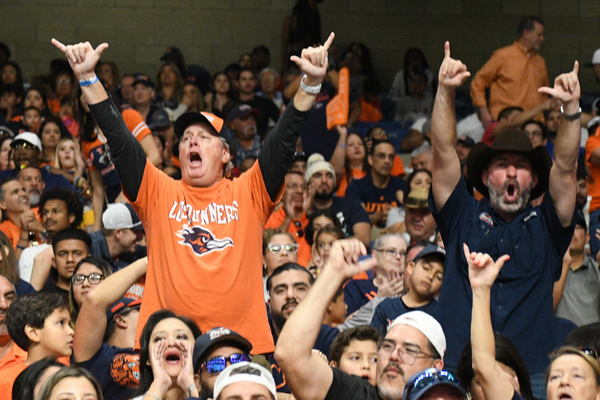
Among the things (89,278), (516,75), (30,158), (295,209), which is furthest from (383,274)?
(516,75)

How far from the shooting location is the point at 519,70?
10.5 meters

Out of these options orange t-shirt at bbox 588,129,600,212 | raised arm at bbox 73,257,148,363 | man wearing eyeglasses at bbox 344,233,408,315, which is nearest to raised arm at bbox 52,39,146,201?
raised arm at bbox 73,257,148,363

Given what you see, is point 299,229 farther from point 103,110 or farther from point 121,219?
point 103,110

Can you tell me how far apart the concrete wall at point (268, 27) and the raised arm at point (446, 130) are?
10250 mm

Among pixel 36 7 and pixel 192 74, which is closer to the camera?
pixel 192 74

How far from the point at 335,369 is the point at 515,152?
64.4 inches

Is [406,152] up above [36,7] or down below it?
below

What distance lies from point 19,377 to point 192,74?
9112mm

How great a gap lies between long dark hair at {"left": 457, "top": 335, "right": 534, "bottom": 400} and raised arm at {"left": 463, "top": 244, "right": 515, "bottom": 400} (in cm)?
32

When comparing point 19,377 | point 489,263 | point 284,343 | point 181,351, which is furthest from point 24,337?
point 489,263

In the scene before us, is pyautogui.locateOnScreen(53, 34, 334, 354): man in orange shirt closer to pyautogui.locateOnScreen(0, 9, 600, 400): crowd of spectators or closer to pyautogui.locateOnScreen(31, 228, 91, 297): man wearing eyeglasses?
pyautogui.locateOnScreen(0, 9, 600, 400): crowd of spectators

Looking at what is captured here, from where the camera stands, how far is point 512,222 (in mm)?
4523

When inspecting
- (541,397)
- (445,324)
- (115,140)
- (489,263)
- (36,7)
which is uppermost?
(36,7)

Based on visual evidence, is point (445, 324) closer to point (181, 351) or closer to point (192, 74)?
point (181, 351)
